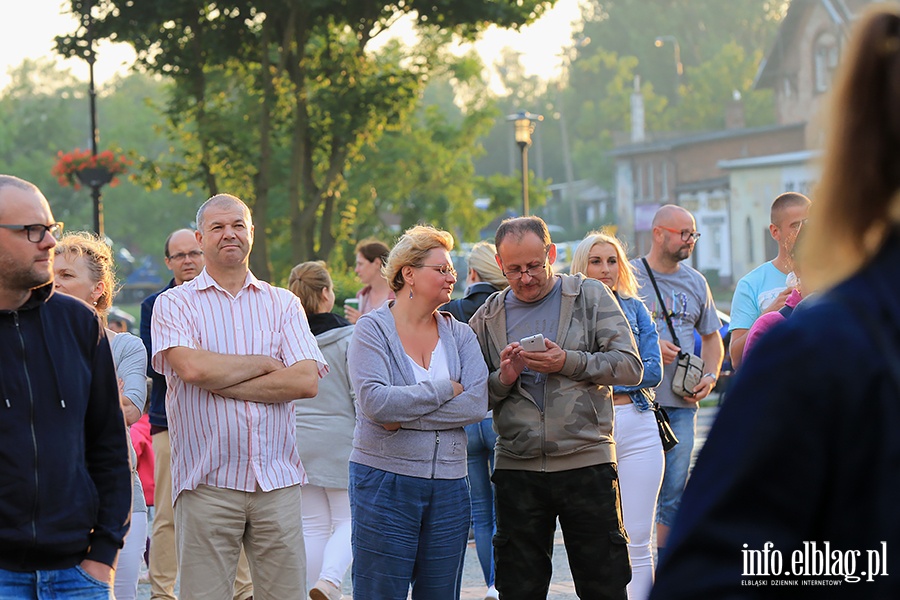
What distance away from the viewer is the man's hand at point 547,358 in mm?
5414

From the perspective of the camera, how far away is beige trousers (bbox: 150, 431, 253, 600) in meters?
7.60

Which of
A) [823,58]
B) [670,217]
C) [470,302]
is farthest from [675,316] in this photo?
[823,58]

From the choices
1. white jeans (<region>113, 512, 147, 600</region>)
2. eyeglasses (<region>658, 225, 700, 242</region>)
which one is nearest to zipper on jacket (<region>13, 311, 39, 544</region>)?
white jeans (<region>113, 512, 147, 600</region>)

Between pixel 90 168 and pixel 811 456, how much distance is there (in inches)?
752

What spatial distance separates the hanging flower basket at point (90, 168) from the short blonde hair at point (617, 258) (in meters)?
13.7

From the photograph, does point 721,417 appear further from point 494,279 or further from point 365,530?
point 494,279

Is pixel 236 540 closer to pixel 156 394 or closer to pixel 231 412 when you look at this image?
pixel 231 412

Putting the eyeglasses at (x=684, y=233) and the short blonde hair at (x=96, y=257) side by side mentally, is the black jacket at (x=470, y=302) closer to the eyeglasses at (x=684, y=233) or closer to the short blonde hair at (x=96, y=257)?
the eyeglasses at (x=684, y=233)

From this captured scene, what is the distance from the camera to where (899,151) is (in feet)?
5.27

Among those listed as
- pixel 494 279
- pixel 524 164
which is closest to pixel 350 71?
pixel 524 164

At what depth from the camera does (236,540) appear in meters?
5.61

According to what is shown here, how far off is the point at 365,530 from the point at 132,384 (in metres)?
1.59

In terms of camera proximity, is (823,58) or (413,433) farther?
(823,58)

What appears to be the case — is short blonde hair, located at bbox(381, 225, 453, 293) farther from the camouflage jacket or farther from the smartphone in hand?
the smartphone in hand
